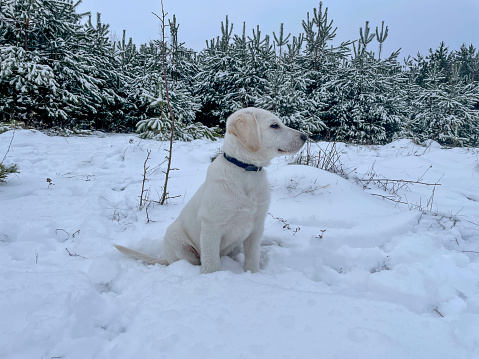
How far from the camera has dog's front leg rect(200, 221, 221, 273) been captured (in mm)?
2148

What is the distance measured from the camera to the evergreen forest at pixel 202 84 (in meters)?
8.95

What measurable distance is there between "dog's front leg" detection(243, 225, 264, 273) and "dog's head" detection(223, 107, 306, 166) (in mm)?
593

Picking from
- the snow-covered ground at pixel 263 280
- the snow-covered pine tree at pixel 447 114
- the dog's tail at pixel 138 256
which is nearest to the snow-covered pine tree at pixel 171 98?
the snow-covered ground at pixel 263 280

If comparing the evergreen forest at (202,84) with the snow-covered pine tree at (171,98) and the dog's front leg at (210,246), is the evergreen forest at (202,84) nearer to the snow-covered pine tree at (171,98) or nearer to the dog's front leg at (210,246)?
the snow-covered pine tree at (171,98)

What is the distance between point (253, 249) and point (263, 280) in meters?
0.40

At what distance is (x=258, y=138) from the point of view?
2.23 m

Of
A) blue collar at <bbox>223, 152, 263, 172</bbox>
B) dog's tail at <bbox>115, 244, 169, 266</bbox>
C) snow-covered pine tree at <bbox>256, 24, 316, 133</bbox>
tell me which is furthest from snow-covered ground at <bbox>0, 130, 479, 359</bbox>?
snow-covered pine tree at <bbox>256, 24, 316, 133</bbox>

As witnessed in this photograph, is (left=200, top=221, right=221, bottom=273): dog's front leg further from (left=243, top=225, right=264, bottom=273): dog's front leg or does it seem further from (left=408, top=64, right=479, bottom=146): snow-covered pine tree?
(left=408, top=64, right=479, bottom=146): snow-covered pine tree

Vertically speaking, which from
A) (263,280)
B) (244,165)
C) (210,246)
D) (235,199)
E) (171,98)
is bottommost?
(263,280)

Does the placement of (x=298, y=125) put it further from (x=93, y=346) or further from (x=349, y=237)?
(x=93, y=346)

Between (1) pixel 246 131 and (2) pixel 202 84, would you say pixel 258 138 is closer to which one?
(1) pixel 246 131

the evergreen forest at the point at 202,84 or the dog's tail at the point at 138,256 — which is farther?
the evergreen forest at the point at 202,84

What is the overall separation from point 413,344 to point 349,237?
1541 millimetres

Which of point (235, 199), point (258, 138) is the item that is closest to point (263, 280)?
point (235, 199)
